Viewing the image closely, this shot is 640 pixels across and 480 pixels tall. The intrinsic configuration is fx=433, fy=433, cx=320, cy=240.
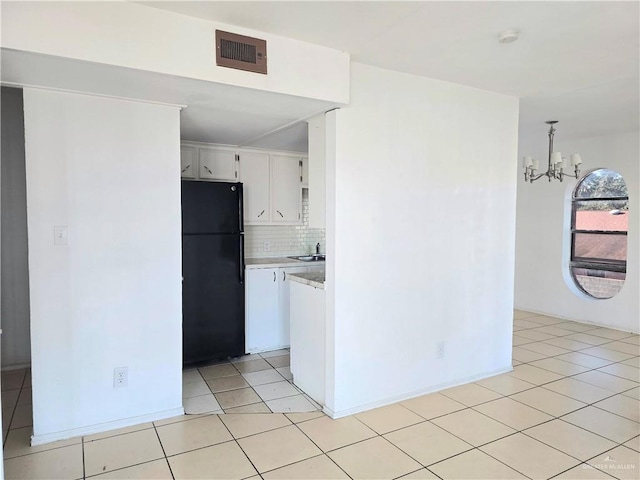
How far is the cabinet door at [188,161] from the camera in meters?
4.23

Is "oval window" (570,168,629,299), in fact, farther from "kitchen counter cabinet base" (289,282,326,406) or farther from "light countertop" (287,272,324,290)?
"kitchen counter cabinet base" (289,282,326,406)

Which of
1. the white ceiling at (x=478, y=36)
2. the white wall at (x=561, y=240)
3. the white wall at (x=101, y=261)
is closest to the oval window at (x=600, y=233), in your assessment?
the white wall at (x=561, y=240)

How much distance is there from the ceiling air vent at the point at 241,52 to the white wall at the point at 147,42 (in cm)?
3

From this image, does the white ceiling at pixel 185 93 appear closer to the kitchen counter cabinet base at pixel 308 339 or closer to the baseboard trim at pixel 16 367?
the kitchen counter cabinet base at pixel 308 339

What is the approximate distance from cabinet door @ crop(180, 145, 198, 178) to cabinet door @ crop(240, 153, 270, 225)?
50 cm

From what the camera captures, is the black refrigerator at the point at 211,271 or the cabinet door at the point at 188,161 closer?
the black refrigerator at the point at 211,271

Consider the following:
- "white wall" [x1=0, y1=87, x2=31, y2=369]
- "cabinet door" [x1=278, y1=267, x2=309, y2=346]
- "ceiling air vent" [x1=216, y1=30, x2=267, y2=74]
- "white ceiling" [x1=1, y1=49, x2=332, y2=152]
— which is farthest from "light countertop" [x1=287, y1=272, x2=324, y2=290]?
"white wall" [x1=0, y1=87, x2=31, y2=369]

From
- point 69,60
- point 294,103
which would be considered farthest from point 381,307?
point 69,60

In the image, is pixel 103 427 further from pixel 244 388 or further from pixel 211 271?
pixel 211 271

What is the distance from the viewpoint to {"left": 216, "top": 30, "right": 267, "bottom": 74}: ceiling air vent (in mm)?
2270

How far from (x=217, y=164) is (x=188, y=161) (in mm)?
309

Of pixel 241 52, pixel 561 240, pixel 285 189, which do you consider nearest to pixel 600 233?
pixel 561 240

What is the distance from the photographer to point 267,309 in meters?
4.33

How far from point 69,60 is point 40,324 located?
1483 millimetres
